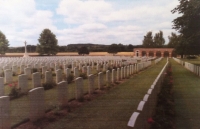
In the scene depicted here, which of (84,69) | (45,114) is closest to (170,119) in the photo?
(45,114)

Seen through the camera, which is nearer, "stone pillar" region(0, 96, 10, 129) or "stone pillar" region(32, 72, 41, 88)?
"stone pillar" region(0, 96, 10, 129)

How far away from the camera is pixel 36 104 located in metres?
6.32

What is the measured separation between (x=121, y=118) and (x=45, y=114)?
92.1 inches

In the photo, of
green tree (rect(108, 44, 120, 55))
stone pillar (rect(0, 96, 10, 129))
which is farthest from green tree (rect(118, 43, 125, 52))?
stone pillar (rect(0, 96, 10, 129))

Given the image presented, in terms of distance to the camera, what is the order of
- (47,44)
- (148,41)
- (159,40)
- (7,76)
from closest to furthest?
1. (7,76)
2. (47,44)
3. (148,41)
4. (159,40)

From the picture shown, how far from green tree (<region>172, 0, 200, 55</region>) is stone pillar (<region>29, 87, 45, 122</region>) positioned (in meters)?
13.7

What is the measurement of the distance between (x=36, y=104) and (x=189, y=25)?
1513cm

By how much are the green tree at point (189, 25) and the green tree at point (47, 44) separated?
48.8 meters

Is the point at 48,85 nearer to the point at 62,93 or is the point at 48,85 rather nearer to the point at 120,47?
the point at 62,93

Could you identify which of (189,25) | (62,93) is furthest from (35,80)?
(189,25)

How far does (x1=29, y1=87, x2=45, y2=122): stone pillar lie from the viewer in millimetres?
6168

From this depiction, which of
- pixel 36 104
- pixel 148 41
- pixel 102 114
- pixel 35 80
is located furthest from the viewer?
pixel 148 41

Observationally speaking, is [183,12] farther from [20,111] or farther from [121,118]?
[20,111]

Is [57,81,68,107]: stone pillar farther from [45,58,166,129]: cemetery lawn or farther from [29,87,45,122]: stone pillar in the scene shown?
[29,87,45,122]: stone pillar
